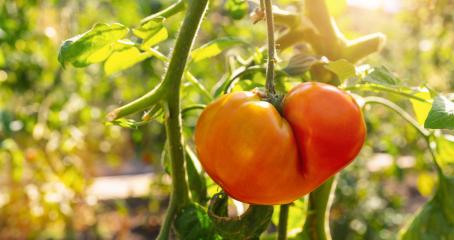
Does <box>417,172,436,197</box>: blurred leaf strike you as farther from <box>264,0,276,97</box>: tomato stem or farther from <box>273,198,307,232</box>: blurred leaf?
<box>264,0,276,97</box>: tomato stem

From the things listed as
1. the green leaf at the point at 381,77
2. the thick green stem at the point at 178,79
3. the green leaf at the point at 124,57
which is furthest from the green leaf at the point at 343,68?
the green leaf at the point at 124,57

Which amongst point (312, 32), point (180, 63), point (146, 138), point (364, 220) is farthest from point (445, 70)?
point (180, 63)

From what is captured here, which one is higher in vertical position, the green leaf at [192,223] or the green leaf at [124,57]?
the green leaf at [124,57]

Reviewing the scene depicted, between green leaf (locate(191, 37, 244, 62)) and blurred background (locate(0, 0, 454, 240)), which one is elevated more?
green leaf (locate(191, 37, 244, 62))

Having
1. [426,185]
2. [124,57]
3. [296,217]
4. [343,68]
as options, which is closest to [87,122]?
[426,185]

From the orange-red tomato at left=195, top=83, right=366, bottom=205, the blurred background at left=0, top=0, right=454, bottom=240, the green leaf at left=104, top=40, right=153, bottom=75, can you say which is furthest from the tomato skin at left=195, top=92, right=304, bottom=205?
the blurred background at left=0, top=0, right=454, bottom=240

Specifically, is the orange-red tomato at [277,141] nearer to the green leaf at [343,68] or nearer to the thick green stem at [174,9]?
the green leaf at [343,68]
